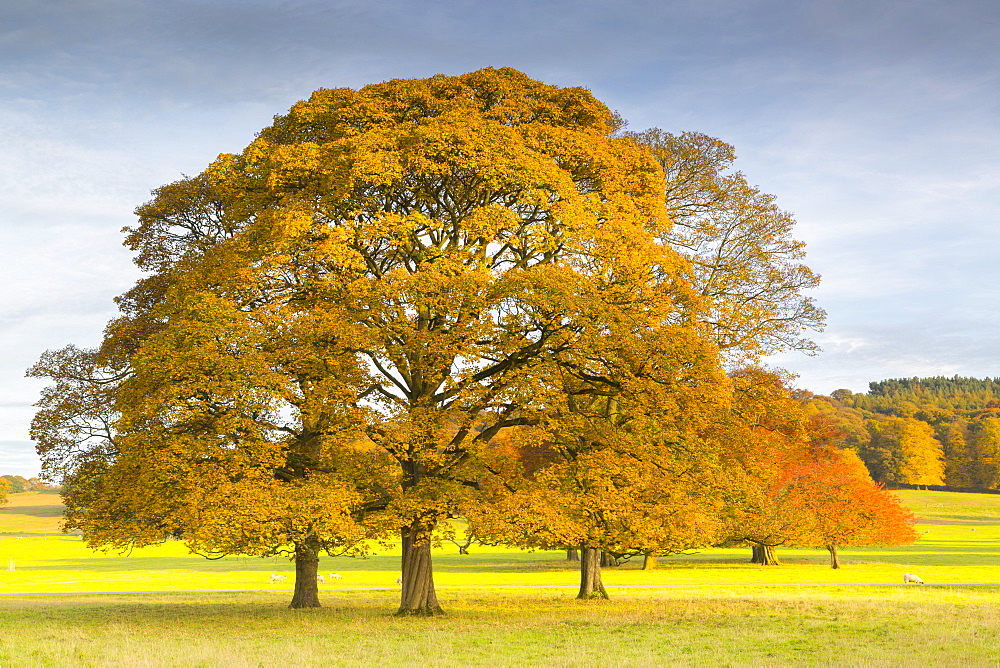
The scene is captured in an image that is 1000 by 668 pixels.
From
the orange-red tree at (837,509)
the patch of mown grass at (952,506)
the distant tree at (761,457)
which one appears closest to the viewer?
the distant tree at (761,457)

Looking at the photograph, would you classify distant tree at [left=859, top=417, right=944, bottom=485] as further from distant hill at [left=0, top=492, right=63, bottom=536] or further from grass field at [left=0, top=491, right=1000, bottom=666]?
distant hill at [left=0, top=492, right=63, bottom=536]

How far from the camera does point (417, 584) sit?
2417 centimetres

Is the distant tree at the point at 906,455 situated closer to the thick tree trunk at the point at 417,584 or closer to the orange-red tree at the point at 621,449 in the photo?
the orange-red tree at the point at 621,449

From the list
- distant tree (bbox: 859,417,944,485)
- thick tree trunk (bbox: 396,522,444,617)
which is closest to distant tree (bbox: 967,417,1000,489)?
distant tree (bbox: 859,417,944,485)

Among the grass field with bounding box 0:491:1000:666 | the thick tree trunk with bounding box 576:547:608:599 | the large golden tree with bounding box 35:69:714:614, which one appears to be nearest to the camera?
the grass field with bounding box 0:491:1000:666

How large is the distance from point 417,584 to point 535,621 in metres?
3.68

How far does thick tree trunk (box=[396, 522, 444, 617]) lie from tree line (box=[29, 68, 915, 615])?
0.07 metres

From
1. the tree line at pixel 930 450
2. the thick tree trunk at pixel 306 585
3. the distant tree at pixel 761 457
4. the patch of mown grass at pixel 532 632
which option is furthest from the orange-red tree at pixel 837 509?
the tree line at pixel 930 450

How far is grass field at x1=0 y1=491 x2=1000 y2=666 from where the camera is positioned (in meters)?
16.4

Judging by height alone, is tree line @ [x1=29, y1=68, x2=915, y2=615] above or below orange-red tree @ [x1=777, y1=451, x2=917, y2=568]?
above

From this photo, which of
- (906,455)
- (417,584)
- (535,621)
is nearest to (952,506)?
(906,455)

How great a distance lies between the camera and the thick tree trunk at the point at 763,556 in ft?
173

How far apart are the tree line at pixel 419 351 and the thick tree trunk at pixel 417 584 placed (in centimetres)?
7

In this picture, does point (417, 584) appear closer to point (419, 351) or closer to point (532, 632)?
point (532, 632)
